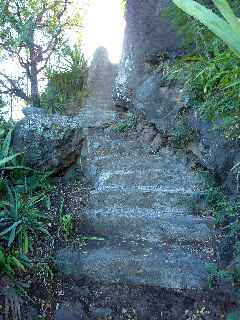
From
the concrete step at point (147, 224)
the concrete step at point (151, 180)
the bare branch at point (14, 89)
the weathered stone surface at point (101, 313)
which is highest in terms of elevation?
the bare branch at point (14, 89)

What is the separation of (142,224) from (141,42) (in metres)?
3.11

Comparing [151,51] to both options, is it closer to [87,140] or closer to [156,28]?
[156,28]

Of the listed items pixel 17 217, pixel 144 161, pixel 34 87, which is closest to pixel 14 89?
pixel 34 87

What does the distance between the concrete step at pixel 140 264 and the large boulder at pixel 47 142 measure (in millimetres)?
1344

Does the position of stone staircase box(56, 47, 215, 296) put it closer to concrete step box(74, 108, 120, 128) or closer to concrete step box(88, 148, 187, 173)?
concrete step box(88, 148, 187, 173)

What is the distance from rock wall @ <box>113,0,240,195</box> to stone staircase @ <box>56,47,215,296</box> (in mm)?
342

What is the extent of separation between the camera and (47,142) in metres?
5.22

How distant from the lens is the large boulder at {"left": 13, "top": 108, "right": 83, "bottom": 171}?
5.18 meters

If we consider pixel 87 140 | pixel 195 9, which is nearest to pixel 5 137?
pixel 87 140

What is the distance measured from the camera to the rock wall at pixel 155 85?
4.66 m

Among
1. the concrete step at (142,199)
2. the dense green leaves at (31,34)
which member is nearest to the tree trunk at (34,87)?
the dense green leaves at (31,34)

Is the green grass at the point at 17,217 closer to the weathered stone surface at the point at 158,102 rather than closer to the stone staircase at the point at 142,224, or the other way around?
the stone staircase at the point at 142,224

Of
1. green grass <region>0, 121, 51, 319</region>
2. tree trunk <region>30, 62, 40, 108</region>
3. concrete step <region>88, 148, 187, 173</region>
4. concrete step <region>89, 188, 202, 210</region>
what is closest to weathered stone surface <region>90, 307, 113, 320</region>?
green grass <region>0, 121, 51, 319</region>

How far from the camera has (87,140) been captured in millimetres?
6055
